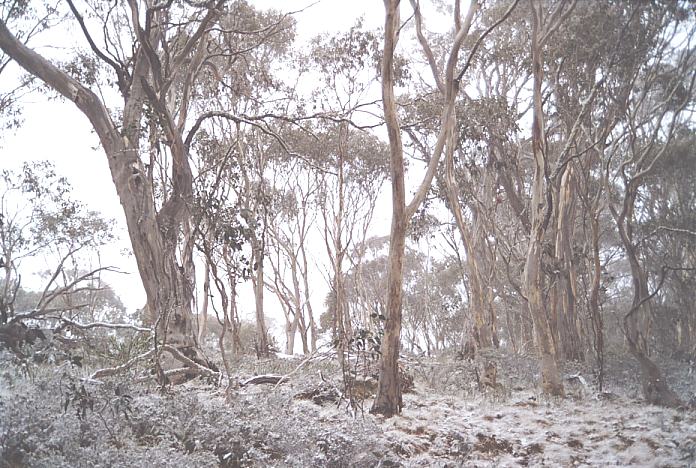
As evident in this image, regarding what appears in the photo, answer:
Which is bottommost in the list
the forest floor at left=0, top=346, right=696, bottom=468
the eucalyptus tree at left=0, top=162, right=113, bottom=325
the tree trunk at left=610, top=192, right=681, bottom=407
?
the forest floor at left=0, top=346, right=696, bottom=468

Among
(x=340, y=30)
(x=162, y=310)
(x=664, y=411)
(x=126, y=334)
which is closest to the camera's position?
(x=664, y=411)

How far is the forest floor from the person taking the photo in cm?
217

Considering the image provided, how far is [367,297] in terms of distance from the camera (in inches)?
634

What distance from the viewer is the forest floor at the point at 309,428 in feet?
7.13

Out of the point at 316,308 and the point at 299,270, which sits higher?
the point at 299,270

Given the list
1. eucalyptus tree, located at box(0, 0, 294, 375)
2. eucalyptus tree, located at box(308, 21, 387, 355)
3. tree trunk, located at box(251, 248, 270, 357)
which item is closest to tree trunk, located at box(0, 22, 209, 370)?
eucalyptus tree, located at box(0, 0, 294, 375)

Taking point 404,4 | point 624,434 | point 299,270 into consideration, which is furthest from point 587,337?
point 299,270

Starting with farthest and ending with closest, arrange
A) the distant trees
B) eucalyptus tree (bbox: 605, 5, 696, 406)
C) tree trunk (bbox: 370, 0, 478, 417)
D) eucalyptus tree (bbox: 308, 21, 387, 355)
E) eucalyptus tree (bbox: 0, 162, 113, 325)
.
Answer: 1. eucalyptus tree (bbox: 308, 21, 387, 355)
2. tree trunk (bbox: 370, 0, 478, 417)
3. eucalyptus tree (bbox: 0, 162, 113, 325)
4. the distant trees
5. eucalyptus tree (bbox: 605, 5, 696, 406)

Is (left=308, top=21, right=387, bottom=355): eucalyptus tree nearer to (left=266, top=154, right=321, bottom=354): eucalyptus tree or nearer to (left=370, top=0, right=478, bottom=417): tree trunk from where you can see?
(left=266, top=154, right=321, bottom=354): eucalyptus tree

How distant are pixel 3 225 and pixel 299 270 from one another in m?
11.2

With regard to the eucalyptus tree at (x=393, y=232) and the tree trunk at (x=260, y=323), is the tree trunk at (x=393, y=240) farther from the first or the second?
the tree trunk at (x=260, y=323)

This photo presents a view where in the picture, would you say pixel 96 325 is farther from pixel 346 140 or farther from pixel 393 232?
pixel 346 140

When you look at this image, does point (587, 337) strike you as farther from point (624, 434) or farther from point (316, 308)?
point (316, 308)

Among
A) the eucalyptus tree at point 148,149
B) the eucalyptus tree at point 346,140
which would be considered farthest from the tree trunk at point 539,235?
the eucalyptus tree at point 148,149
